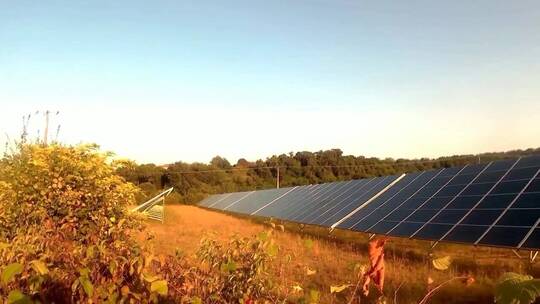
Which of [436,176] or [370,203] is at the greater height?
[436,176]

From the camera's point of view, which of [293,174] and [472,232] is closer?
[472,232]

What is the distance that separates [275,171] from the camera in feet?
302

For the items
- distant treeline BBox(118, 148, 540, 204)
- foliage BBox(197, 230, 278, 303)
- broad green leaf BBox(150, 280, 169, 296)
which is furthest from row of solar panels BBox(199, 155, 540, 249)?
distant treeline BBox(118, 148, 540, 204)

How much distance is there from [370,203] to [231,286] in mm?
19092

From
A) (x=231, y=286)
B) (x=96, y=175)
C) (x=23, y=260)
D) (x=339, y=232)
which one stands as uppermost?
(x=96, y=175)

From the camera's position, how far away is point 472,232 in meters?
13.4

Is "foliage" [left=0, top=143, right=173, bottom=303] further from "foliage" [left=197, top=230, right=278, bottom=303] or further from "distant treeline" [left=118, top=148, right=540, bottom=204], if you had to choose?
"distant treeline" [left=118, top=148, right=540, bottom=204]

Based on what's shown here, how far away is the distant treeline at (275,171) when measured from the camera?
8356cm

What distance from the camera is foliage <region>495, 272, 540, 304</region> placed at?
2.02 m

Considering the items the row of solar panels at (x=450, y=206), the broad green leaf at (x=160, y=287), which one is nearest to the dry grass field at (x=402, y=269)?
the row of solar panels at (x=450, y=206)

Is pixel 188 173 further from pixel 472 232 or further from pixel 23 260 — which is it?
pixel 23 260

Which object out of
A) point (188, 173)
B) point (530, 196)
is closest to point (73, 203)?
point (530, 196)

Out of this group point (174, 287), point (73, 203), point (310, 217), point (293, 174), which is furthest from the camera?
point (293, 174)

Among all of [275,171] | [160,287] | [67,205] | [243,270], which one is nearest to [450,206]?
[67,205]
